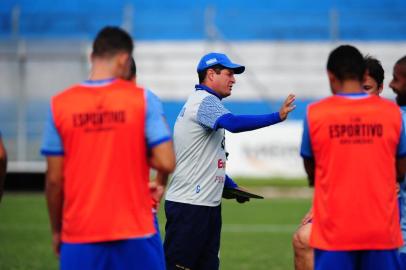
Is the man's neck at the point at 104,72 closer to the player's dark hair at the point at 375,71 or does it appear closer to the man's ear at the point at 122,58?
the man's ear at the point at 122,58

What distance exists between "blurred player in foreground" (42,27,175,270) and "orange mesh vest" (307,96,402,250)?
3.26 feet

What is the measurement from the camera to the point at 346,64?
566 cm

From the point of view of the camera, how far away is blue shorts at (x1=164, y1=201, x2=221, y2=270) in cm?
798

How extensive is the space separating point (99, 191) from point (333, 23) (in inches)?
925

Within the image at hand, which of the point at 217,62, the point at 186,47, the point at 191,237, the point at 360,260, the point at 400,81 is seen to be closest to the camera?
the point at 360,260

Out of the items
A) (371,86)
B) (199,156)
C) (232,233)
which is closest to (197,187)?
(199,156)

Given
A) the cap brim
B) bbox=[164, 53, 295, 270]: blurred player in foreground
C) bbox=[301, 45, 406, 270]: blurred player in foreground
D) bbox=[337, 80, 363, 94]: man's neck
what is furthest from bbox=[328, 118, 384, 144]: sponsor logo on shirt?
the cap brim

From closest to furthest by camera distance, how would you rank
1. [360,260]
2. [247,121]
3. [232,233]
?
1. [360,260]
2. [247,121]
3. [232,233]

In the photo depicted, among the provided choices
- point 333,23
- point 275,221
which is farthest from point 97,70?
point 333,23

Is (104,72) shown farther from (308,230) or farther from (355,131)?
(308,230)

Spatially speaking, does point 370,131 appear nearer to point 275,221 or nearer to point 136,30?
point 275,221

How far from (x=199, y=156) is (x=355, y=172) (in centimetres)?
276

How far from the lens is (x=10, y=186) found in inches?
990

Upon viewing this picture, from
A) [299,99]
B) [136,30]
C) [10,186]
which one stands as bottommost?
[10,186]
